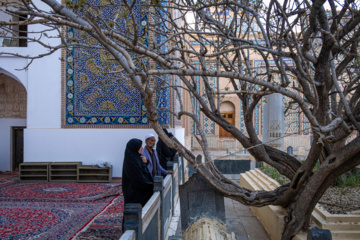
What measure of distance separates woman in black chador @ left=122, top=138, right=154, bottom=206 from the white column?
464 centimetres

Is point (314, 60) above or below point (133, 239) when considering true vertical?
above

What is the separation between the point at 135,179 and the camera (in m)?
3.61

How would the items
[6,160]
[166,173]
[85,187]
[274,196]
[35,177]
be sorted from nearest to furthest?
[274,196] → [166,173] → [85,187] → [35,177] → [6,160]

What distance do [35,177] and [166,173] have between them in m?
4.53

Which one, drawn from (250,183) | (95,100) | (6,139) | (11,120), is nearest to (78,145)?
(95,100)

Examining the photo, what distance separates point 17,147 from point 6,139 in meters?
0.39

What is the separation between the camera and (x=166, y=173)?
15.0 ft

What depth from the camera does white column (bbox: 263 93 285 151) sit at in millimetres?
7664

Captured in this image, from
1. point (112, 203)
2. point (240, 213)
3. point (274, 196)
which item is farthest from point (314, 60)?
point (112, 203)

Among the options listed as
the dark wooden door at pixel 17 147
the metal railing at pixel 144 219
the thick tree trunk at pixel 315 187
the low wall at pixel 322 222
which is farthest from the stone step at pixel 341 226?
the dark wooden door at pixel 17 147

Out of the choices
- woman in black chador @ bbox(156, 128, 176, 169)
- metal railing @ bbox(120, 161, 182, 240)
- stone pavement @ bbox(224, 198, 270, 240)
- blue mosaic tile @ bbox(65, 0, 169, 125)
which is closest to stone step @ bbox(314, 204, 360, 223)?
stone pavement @ bbox(224, 198, 270, 240)

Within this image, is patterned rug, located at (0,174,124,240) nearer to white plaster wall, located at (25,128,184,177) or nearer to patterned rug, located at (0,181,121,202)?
patterned rug, located at (0,181,121,202)

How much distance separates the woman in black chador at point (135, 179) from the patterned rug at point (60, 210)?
0.73 meters

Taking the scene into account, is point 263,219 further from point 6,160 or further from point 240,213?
point 6,160
